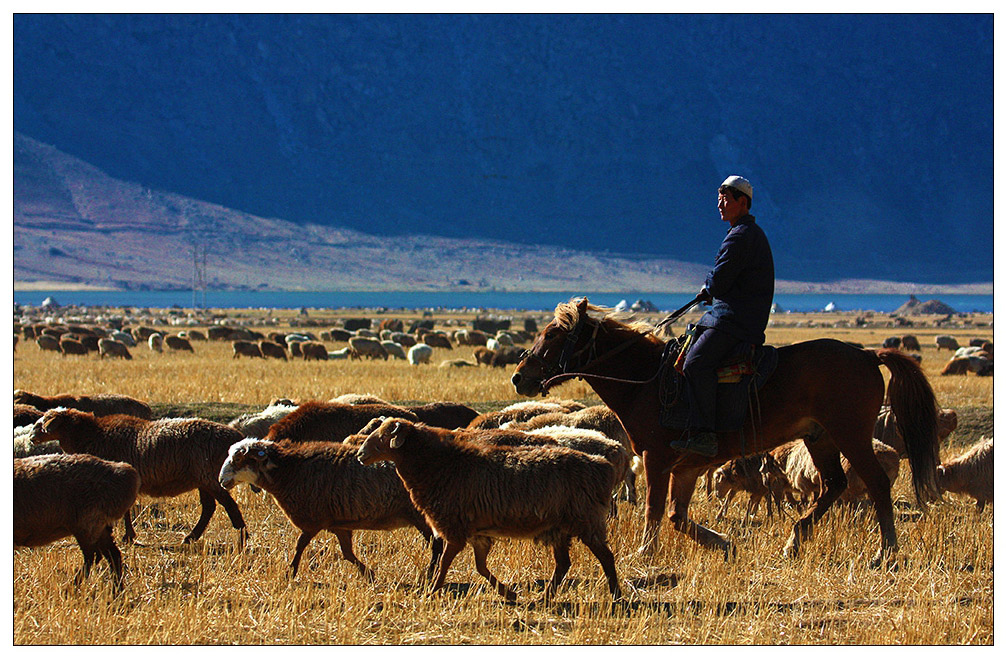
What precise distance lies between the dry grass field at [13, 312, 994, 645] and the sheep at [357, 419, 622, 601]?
0.35 meters

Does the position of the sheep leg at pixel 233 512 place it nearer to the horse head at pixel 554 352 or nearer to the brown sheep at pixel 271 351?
the horse head at pixel 554 352

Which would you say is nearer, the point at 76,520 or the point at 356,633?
the point at 356,633

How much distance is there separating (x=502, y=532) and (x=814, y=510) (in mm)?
2959

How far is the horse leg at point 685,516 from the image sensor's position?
870 cm

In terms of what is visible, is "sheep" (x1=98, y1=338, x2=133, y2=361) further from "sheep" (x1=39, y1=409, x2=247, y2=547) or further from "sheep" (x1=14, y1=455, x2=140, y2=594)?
"sheep" (x1=14, y1=455, x2=140, y2=594)

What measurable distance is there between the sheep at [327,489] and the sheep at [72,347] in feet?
92.6

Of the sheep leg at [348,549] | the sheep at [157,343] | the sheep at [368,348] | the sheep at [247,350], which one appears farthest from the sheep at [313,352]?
the sheep leg at [348,549]

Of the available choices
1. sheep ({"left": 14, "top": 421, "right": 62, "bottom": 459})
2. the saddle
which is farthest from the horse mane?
sheep ({"left": 14, "top": 421, "right": 62, "bottom": 459})

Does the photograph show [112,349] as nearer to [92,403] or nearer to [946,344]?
[92,403]

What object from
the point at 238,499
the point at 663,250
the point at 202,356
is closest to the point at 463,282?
the point at 663,250

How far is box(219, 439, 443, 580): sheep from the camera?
828cm

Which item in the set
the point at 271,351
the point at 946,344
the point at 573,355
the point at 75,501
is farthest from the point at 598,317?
the point at 946,344

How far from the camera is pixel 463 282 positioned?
179 meters
